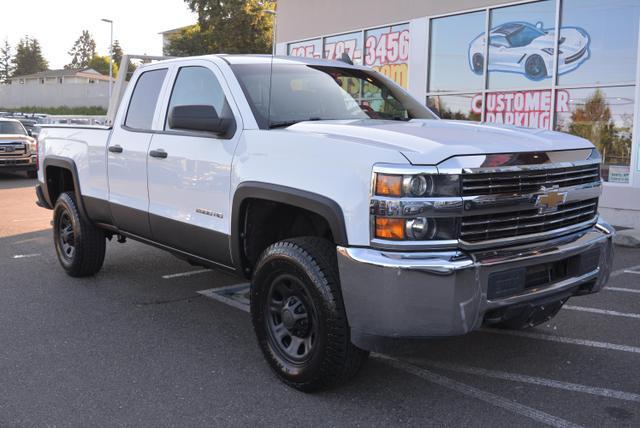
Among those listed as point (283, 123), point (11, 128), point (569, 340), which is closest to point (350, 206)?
point (283, 123)

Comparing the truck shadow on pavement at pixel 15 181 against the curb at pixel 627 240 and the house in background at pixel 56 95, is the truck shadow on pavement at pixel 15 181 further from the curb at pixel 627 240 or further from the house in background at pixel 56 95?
the house in background at pixel 56 95

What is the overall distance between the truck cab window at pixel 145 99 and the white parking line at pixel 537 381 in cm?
292

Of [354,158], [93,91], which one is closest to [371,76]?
[354,158]

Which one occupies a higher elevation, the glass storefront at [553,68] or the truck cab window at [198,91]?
the glass storefront at [553,68]

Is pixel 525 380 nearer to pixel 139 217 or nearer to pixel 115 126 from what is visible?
pixel 139 217

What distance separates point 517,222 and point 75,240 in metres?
4.42

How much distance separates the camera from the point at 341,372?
141 inches

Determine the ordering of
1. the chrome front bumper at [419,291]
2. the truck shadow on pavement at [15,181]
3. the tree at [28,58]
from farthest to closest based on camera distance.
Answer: the tree at [28,58], the truck shadow on pavement at [15,181], the chrome front bumper at [419,291]

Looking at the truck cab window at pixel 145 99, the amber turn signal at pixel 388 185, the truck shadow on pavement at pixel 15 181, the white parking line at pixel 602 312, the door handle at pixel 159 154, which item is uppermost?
the truck cab window at pixel 145 99

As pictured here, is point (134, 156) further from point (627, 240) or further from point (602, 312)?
point (627, 240)

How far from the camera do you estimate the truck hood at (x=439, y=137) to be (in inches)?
129

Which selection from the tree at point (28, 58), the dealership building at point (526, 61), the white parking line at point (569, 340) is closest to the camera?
the white parking line at point (569, 340)

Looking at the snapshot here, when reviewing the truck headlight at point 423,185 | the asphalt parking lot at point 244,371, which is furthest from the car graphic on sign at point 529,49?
the truck headlight at point 423,185

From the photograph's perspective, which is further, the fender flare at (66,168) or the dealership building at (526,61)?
the dealership building at (526,61)
